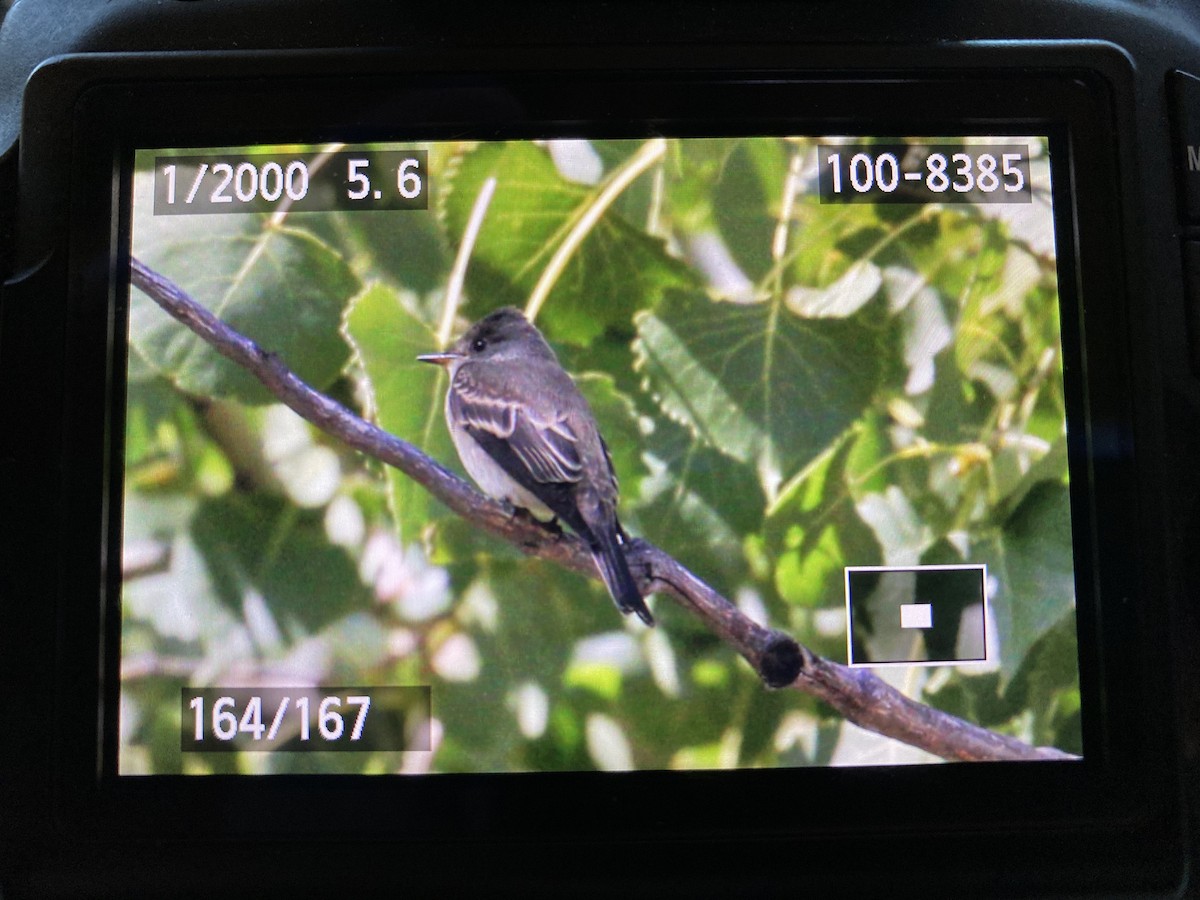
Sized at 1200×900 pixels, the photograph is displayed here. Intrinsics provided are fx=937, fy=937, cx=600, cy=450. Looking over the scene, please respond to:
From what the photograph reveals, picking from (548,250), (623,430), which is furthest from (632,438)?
(548,250)

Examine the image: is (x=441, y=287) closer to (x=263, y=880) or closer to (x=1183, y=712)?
(x=263, y=880)

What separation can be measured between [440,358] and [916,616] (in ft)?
1.00

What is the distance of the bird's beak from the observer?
1.75ft

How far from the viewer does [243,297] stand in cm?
53

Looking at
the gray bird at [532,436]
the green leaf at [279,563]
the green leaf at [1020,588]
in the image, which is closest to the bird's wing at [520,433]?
the gray bird at [532,436]

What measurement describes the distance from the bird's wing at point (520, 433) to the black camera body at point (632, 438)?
0.02m

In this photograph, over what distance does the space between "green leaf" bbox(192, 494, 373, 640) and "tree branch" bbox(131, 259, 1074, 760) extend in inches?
2.2

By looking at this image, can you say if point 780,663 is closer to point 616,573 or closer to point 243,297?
point 616,573

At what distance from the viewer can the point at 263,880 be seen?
512 millimetres

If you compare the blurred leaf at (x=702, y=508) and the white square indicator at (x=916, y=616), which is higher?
the blurred leaf at (x=702, y=508)

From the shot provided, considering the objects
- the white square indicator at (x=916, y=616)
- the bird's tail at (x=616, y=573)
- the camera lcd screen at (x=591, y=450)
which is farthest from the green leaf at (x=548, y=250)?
the white square indicator at (x=916, y=616)

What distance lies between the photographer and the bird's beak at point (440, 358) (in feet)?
1.75

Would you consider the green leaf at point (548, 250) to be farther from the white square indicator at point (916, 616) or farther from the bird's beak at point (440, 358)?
the white square indicator at point (916, 616)

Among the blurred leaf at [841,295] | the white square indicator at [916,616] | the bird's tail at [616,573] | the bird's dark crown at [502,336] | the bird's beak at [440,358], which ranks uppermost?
the blurred leaf at [841,295]
